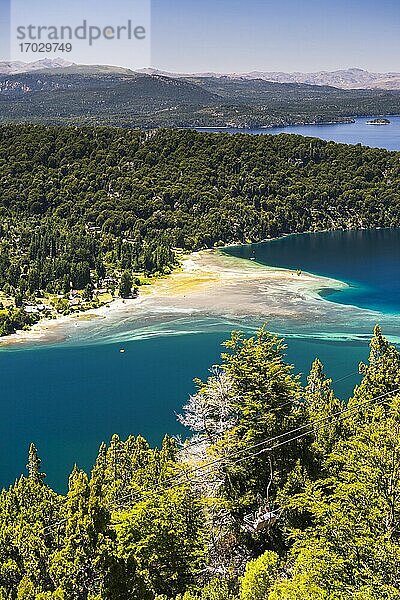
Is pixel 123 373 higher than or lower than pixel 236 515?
lower

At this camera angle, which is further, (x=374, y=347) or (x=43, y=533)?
(x=374, y=347)

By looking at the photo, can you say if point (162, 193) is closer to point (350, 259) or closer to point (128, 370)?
point (350, 259)

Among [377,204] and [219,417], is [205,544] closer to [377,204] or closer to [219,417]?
[219,417]

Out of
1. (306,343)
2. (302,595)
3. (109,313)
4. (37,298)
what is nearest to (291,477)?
(302,595)

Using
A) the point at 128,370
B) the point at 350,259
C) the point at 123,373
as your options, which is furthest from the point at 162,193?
Result: the point at 123,373

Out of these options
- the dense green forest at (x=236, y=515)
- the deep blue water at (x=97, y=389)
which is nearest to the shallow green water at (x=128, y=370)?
the deep blue water at (x=97, y=389)

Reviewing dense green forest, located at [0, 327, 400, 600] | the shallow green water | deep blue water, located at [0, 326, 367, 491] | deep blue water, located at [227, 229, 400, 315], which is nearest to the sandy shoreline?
the shallow green water

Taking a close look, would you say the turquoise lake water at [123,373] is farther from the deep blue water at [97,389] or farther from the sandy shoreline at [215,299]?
the sandy shoreline at [215,299]
